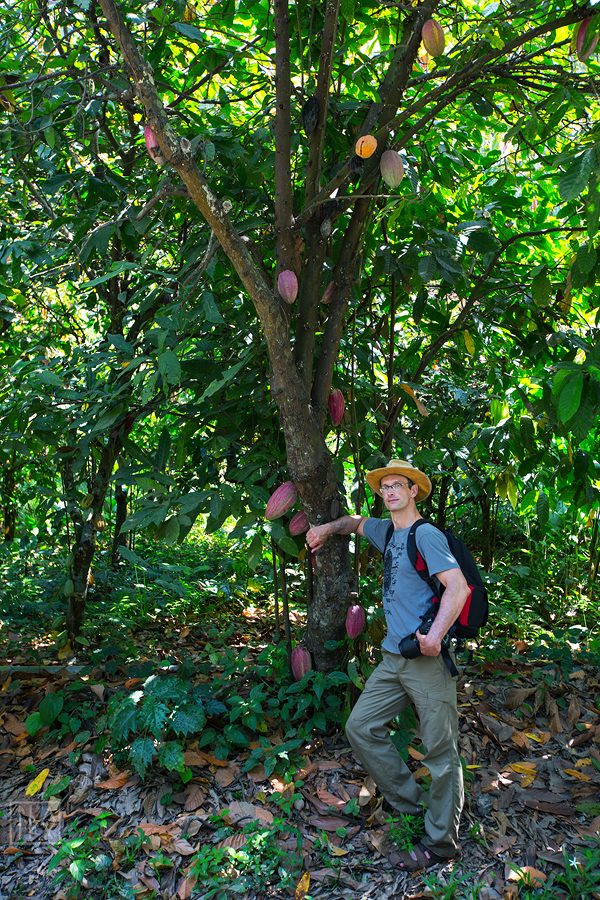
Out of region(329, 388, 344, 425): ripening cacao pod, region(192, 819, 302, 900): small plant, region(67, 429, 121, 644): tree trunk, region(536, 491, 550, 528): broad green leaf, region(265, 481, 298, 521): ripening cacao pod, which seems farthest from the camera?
region(67, 429, 121, 644): tree trunk

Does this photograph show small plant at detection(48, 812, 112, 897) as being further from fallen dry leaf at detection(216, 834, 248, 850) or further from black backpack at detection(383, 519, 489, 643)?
black backpack at detection(383, 519, 489, 643)

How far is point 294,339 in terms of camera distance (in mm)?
2301

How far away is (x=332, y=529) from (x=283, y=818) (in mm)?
922

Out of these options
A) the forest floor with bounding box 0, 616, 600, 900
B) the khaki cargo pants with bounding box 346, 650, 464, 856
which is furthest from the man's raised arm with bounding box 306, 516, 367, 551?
the forest floor with bounding box 0, 616, 600, 900

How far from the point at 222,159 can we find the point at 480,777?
2388 millimetres

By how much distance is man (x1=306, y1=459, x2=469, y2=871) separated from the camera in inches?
71.2

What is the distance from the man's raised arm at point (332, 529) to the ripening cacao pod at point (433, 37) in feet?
4.93

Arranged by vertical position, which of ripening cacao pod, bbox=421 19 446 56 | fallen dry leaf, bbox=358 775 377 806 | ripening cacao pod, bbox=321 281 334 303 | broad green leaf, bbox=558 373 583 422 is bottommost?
fallen dry leaf, bbox=358 775 377 806

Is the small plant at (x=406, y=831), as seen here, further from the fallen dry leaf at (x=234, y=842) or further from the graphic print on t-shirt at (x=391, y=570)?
the graphic print on t-shirt at (x=391, y=570)

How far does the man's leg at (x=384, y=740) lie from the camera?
1911 mm

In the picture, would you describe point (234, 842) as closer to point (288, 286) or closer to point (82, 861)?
point (82, 861)

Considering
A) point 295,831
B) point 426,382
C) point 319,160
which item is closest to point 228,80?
point 319,160

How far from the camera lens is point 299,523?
226 cm

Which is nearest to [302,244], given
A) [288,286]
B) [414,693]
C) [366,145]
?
[288,286]
